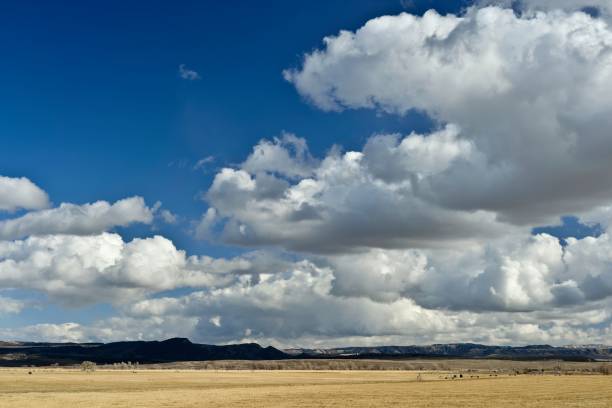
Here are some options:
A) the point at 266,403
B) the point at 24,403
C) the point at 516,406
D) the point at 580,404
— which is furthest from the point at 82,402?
the point at 580,404

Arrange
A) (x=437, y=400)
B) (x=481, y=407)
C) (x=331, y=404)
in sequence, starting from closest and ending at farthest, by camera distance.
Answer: (x=481, y=407), (x=331, y=404), (x=437, y=400)

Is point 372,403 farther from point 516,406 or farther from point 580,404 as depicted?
point 580,404

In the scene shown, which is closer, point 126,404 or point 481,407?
point 481,407

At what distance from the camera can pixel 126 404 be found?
3605 inches

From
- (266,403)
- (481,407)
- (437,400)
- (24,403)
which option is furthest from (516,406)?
(24,403)

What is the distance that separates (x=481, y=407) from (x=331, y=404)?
765 inches

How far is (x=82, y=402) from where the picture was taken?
97.3 meters

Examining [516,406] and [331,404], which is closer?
[516,406]

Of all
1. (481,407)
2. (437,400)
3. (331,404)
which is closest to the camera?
(481,407)

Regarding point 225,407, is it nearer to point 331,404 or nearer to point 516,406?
point 331,404

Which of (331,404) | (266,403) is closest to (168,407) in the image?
(266,403)

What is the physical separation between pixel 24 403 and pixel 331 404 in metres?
43.4

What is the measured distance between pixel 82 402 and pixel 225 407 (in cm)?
2436

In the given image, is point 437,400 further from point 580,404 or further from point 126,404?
point 126,404
